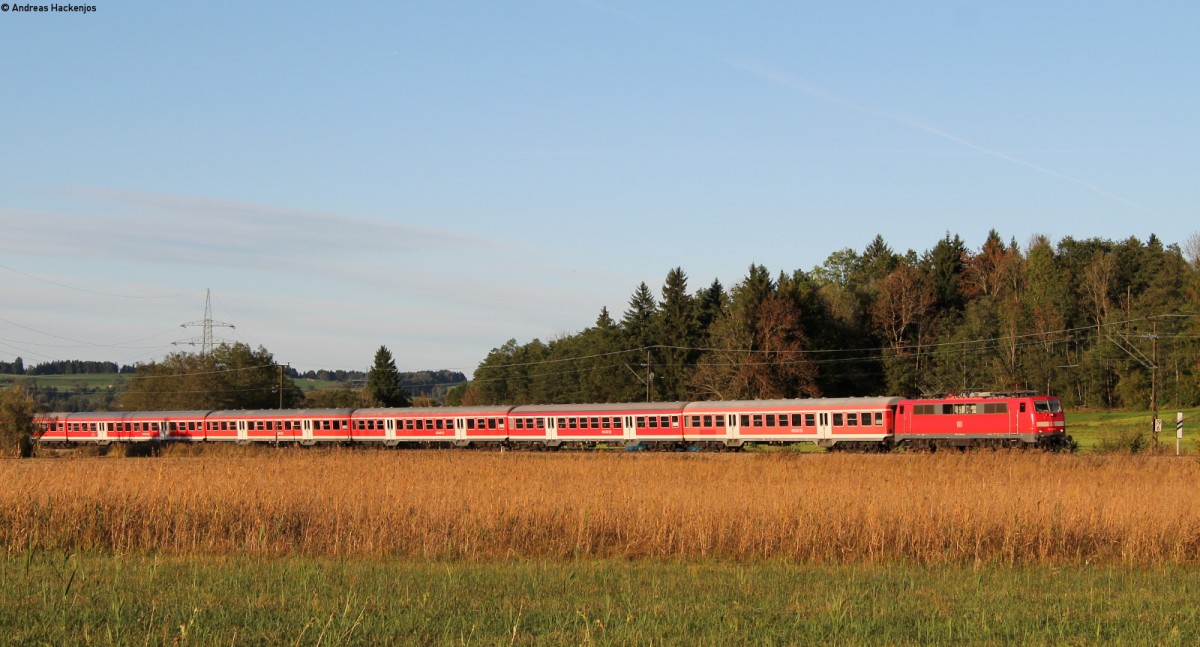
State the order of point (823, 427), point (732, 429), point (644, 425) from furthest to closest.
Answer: point (644, 425), point (732, 429), point (823, 427)

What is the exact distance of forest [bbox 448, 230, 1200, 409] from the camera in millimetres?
91938

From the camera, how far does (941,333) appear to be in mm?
104438

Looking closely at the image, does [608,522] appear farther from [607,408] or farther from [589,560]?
[607,408]

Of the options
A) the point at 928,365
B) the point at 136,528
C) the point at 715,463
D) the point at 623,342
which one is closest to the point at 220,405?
the point at 623,342

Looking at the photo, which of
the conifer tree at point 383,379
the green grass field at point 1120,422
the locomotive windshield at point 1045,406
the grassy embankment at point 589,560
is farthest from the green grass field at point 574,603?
the conifer tree at point 383,379

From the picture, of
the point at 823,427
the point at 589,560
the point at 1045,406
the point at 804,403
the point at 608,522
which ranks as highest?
the point at 804,403

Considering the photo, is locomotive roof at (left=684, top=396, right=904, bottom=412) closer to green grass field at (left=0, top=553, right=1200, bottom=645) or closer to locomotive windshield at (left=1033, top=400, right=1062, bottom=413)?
locomotive windshield at (left=1033, top=400, right=1062, bottom=413)

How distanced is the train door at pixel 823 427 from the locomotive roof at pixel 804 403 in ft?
1.65

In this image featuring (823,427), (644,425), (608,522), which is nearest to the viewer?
(608,522)

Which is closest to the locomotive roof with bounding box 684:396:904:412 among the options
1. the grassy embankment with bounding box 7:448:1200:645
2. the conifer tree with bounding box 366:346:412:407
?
the grassy embankment with bounding box 7:448:1200:645

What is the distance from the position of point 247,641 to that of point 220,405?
119 metres

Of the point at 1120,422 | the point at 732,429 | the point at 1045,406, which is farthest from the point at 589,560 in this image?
the point at 1120,422

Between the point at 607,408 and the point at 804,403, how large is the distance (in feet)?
39.2

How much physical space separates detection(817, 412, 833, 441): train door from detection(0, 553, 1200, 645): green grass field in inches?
1423
